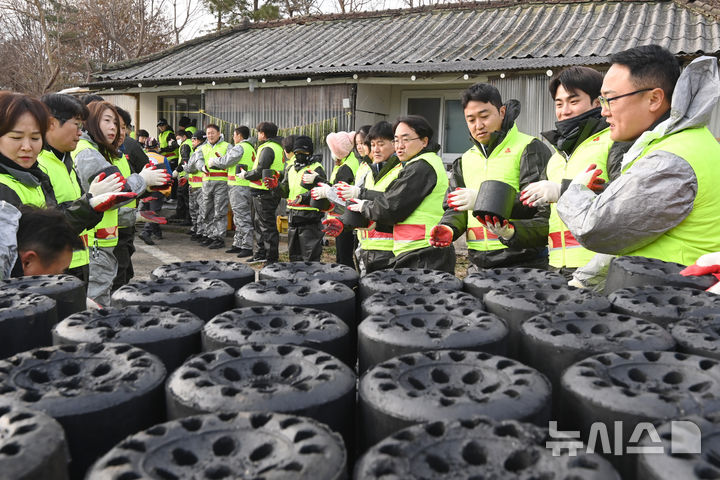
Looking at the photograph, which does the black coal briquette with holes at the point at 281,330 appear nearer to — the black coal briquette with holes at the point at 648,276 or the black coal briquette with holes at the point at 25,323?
the black coal briquette with holes at the point at 25,323

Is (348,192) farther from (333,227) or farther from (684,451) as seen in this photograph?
(684,451)

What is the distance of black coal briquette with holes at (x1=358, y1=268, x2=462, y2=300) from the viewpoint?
216cm

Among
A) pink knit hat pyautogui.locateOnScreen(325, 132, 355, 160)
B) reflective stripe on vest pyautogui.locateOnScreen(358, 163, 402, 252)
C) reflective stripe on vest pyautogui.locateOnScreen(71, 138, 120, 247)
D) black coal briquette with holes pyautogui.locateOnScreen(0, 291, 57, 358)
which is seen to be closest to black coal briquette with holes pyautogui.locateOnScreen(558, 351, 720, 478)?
black coal briquette with holes pyautogui.locateOnScreen(0, 291, 57, 358)

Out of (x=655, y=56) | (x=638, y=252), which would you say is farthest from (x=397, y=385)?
(x=655, y=56)

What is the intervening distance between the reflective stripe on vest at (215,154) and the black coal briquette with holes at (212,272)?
311 inches

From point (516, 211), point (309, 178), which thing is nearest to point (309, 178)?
point (309, 178)

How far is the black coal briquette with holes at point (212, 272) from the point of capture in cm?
226

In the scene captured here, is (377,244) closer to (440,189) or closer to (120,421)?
(440,189)

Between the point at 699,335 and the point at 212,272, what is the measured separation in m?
1.72

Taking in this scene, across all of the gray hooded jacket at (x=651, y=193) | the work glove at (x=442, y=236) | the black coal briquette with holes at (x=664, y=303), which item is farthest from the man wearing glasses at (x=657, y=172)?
the work glove at (x=442, y=236)

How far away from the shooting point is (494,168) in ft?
12.2

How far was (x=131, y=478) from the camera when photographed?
2.97 ft

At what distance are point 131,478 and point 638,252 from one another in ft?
7.26

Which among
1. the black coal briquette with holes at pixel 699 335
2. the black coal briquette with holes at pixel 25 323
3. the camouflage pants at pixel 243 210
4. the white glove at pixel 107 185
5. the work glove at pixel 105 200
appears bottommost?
the camouflage pants at pixel 243 210
